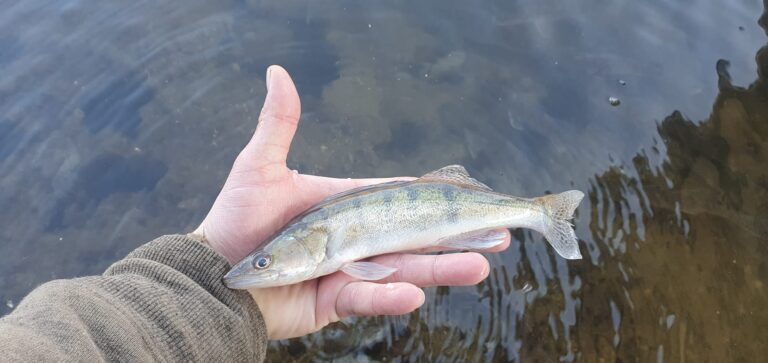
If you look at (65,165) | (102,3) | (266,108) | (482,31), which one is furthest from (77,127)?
(482,31)

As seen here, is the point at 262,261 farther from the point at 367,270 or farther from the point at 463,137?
the point at 463,137

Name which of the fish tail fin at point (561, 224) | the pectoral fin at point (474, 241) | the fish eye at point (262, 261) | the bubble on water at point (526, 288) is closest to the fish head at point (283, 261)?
the fish eye at point (262, 261)

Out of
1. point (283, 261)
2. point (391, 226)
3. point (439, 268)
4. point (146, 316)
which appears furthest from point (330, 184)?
point (146, 316)

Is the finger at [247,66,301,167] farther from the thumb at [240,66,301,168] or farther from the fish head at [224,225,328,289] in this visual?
the fish head at [224,225,328,289]

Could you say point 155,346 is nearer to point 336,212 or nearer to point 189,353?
point 189,353

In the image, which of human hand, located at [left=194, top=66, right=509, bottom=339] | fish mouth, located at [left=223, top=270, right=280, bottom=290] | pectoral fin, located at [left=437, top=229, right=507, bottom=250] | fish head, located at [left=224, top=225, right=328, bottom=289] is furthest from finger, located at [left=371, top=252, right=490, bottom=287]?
fish mouth, located at [left=223, top=270, right=280, bottom=290]
